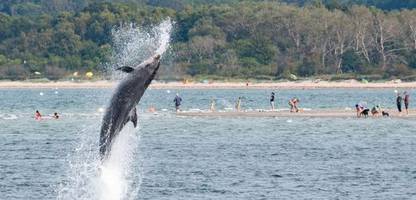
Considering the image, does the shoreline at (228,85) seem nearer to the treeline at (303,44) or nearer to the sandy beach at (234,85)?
the sandy beach at (234,85)

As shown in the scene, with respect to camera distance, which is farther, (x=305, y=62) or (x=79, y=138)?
(x=305, y=62)

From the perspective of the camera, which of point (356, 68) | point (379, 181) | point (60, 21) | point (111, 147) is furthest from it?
point (60, 21)

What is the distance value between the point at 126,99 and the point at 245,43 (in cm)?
15036

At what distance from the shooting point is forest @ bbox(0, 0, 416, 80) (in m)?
162

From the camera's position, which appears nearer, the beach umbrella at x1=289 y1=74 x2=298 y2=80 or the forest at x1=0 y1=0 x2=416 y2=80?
the beach umbrella at x1=289 y1=74 x2=298 y2=80

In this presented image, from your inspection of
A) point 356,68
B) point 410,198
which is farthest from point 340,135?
point 356,68

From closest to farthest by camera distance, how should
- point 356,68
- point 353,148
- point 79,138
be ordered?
1. point 353,148
2. point 79,138
3. point 356,68

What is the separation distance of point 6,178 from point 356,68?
118 metres

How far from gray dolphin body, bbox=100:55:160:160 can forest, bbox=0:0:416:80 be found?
436 ft

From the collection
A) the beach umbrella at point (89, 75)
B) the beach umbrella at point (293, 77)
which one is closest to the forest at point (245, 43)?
the beach umbrella at point (293, 77)

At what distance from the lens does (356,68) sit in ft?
524

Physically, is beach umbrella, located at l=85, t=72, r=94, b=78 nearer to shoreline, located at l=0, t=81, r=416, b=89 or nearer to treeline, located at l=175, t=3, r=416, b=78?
shoreline, located at l=0, t=81, r=416, b=89

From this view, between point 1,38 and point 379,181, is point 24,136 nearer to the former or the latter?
point 379,181

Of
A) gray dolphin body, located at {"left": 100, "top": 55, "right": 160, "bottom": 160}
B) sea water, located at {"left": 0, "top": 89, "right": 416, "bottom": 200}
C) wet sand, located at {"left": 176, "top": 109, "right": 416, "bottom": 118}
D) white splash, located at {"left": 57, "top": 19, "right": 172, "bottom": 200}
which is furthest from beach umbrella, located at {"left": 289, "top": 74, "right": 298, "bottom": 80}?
gray dolphin body, located at {"left": 100, "top": 55, "right": 160, "bottom": 160}
